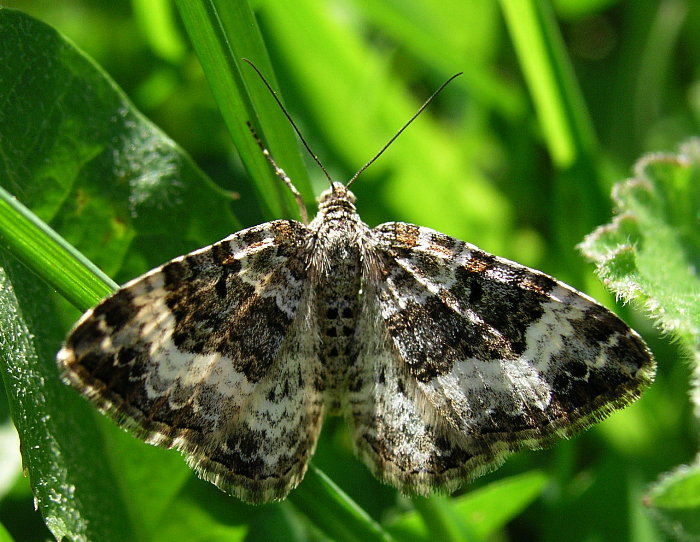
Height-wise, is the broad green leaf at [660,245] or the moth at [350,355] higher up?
the broad green leaf at [660,245]

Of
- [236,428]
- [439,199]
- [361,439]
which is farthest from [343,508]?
[439,199]

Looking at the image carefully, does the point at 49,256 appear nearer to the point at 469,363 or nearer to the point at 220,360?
the point at 220,360

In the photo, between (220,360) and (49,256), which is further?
(220,360)

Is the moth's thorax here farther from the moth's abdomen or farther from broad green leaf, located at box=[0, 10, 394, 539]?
broad green leaf, located at box=[0, 10, 394, 539]

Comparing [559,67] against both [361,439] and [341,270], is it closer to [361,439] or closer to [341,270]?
[341,270]

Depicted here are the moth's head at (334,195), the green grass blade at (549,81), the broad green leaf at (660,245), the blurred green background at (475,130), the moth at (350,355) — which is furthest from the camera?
the green grass blade at (549,81)

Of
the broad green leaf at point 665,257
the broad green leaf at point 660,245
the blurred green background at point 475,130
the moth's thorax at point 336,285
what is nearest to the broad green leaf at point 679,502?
the broad green leaf at point 665,257

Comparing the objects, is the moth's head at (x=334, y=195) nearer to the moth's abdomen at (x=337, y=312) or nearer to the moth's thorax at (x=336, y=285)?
the moth's thorax at (x=336, y=285)

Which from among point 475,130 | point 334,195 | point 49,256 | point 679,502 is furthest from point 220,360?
point 475,130
